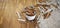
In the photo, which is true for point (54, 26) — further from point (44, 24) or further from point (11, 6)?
point (11, 6)

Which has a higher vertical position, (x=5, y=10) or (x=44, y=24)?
(x=5, y=10)

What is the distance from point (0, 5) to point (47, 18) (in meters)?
0.60

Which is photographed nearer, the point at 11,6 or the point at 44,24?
the point at 44,24

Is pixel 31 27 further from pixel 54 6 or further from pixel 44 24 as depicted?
pixel 54 6

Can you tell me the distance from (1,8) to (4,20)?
184 mm

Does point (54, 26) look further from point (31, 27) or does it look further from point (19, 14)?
point (19, 14)

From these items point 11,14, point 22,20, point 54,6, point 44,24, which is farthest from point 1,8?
point 54,6

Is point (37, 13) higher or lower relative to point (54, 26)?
higher

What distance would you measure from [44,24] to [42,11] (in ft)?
0.63

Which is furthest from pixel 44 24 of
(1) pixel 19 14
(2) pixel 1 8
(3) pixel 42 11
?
(2) pixel 1 8

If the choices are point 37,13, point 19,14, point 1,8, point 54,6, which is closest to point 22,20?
point 19,14

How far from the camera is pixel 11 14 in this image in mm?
1386

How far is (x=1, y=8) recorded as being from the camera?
56.4 inches

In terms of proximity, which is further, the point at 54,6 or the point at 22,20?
the point at 54,6
